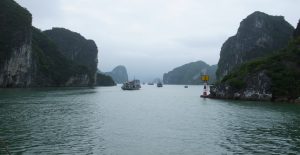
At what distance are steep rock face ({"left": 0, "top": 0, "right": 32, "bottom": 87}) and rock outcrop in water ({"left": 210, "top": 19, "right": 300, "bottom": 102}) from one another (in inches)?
3736

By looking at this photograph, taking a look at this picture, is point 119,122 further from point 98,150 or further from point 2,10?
point 2,10

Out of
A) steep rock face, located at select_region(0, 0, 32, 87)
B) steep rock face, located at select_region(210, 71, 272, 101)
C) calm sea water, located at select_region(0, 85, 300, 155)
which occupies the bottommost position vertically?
calm sea water, located at select_region(0, 85, 300, 155)

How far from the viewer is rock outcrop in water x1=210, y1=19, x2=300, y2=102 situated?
A: 83500 mm

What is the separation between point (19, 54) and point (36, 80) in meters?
35.1

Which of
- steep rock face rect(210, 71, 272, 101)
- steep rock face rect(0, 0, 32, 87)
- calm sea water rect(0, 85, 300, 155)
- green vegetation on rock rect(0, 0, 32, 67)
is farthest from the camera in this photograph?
green vegetation on rock rect(0, 0, 32, 67)

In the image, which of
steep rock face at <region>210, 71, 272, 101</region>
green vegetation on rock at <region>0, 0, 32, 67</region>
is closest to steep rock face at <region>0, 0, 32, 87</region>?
green vegetation on rock at <region>0, 0, 32, 67</region>

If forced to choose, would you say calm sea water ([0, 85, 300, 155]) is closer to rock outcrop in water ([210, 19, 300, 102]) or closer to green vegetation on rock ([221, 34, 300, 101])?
green vegetation on rock ([221, 34, 300, 101])

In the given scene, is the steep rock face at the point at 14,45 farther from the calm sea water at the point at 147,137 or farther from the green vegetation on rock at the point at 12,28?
the calm sea water at the point at 147,137

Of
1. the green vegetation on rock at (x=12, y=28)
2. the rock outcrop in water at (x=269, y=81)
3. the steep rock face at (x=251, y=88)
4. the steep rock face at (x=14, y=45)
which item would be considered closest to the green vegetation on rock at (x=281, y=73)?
the rock outcrop in water at (x=269, y=81)

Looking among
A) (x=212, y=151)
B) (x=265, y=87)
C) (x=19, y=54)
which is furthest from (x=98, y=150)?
(x=19, y=54)

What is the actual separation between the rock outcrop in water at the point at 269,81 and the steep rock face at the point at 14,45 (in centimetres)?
9490

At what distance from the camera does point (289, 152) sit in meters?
23.7

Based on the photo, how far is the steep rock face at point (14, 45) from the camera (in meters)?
147

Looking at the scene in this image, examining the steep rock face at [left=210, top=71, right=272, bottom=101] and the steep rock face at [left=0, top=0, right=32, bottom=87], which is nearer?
the steep rock face at [left=210, top=71, right=272, bottom=101]
